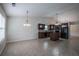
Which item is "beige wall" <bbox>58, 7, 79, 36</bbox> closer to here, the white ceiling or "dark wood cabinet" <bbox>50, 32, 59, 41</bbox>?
the white ceiling

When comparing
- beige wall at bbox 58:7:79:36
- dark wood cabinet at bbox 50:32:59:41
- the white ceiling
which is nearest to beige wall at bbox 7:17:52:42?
the white ceiling

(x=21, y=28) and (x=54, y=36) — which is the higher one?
(x=21, y=28)

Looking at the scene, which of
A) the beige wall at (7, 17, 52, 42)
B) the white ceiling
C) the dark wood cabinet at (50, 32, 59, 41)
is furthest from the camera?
the dark wood cabinet at (50, 32, 59, 41)

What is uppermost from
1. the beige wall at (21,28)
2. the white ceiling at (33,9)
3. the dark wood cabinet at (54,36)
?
the white ceiling at (33,9)

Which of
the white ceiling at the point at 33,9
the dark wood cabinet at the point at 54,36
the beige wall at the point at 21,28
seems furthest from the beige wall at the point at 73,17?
the dark wood cabinet at the point at 54,36

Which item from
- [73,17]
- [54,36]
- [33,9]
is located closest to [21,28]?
[33,9]

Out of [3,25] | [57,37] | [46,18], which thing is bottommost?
[57,37]

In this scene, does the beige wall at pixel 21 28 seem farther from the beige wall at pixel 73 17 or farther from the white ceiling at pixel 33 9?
the beige wall at pixel 73 17

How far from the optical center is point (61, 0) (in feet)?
6.28

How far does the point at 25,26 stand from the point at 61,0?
3835 mm

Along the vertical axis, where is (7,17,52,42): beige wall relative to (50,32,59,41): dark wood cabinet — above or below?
above

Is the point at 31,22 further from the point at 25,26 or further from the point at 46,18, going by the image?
the point at 46,18

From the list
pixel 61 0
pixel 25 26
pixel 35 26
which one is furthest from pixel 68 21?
pixel 61 0

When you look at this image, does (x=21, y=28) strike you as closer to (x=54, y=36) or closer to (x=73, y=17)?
(x=73, y=17)
